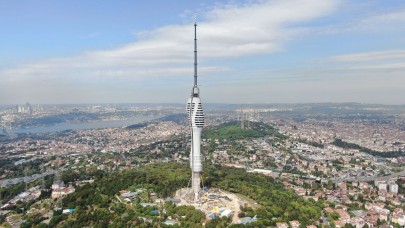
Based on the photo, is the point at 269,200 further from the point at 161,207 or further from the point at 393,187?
the point at 393,187

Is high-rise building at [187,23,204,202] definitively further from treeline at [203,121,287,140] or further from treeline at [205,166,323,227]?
treeline at [203,121,287,140]

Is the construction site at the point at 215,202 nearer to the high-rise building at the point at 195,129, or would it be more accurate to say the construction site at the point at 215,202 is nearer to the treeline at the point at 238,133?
the high-rise building at the point at 195,129

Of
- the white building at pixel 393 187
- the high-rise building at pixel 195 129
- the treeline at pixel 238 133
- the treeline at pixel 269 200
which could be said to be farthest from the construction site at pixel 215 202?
the treeline at pixel 238 133

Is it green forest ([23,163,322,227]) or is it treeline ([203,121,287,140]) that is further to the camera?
treeline ([203,121,287,140])

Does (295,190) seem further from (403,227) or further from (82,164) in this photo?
(82,164)

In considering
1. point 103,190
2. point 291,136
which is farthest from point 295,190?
point 291,136

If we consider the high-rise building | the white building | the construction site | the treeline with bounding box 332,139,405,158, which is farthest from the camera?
the treeline with bounding box 332,139,405,158

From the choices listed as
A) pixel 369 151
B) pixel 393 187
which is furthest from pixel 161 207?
pixel 369 151

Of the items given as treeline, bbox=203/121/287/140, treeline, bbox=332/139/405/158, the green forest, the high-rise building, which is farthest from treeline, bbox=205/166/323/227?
treeline, bbox=203/121/287/140
